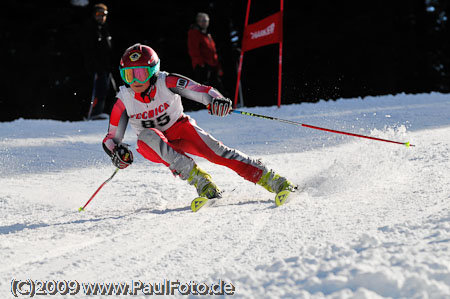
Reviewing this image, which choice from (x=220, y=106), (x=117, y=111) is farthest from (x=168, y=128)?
(x=220, y=106)

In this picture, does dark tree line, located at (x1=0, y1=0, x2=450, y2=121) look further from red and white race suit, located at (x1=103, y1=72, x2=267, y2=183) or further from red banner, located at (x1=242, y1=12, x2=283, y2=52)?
red and white race suit, located at (x1=103, y1=72, x2=267, y2=183)

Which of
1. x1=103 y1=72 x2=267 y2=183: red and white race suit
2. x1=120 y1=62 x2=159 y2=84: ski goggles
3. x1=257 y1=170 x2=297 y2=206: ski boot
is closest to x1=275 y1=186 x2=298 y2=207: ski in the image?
x1=257 y1=170 x2=297 y2=206: ski boot

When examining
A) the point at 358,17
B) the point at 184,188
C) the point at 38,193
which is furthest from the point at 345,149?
the point at 358,17

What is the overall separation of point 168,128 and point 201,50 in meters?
4.78

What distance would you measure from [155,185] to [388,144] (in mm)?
1903

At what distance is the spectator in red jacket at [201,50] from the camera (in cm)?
833

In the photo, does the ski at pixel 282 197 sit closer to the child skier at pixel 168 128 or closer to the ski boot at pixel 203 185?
the child skier at pixel 168 128

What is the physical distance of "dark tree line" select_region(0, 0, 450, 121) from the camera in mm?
13953

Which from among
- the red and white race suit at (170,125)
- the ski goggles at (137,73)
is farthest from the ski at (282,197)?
the ski goggles at (137,73)

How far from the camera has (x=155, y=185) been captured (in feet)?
14.5

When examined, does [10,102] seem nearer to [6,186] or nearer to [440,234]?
[6,186]

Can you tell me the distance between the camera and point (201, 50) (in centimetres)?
845

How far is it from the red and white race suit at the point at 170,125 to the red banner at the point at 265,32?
17.2ft

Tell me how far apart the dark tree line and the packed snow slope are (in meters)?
8.51
